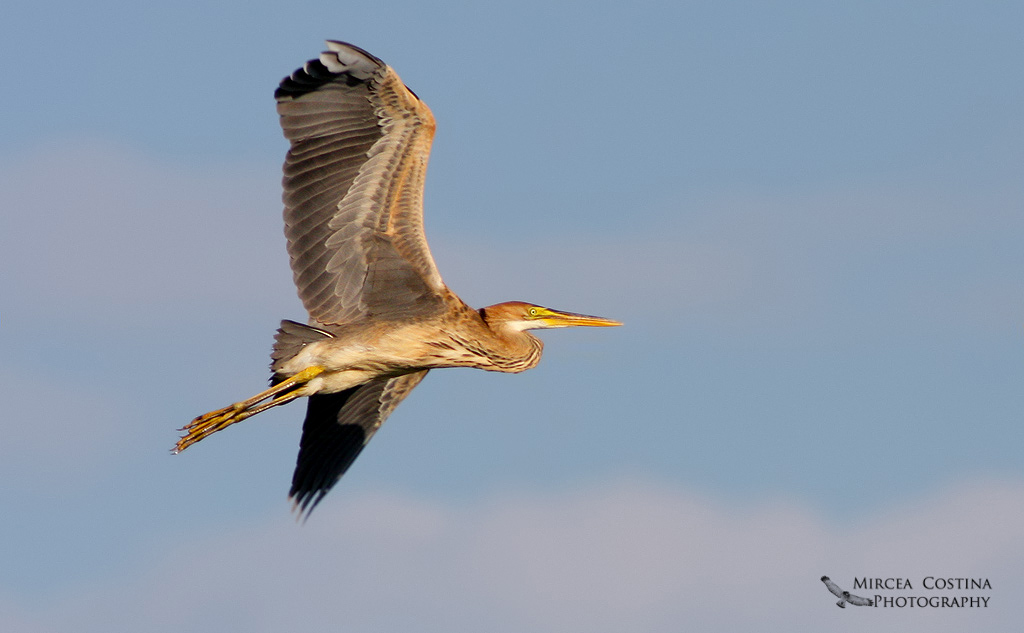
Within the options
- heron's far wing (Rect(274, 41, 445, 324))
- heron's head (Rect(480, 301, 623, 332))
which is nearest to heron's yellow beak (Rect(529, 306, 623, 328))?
heron's head (Rect(480, 301, 623, 332))

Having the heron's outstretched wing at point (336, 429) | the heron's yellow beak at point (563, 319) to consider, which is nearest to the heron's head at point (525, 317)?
the heron's yellow beak at point (563, 319)

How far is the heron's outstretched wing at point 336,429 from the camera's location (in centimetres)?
1633

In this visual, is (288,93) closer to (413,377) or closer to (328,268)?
(328,268)

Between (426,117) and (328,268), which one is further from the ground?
(426,117)

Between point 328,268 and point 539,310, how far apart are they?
214 centimetres

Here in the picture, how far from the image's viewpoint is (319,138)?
13953 millimetres

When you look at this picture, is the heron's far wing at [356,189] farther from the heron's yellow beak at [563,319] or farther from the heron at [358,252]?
the heron's yellow beak at [563,319]

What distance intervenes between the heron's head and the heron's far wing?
→ 90 cm

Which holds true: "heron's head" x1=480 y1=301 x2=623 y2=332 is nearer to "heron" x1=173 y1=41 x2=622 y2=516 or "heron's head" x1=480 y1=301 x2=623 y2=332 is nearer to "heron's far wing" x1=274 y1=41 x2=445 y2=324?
"heron" x1=173 y1=41 x2=622 y2=516

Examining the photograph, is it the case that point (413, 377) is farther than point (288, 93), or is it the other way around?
point (413, 377)

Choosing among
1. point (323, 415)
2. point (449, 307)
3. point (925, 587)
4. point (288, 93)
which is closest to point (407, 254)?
point (449, 307)

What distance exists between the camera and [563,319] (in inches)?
622

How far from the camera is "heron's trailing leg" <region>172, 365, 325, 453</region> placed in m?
14.1

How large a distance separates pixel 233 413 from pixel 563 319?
3.26 metres
